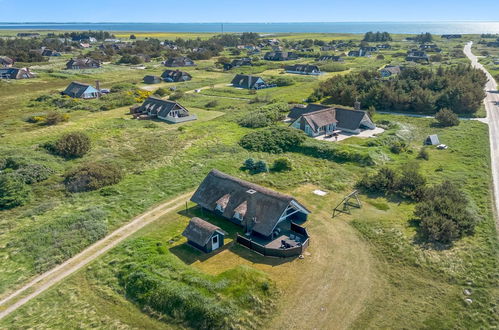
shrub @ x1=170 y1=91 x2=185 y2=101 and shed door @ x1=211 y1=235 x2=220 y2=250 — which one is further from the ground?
shrub @ x1=170 y1=91 x2=185 y2=101

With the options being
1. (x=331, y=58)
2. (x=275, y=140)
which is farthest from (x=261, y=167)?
(x=331, y=58)

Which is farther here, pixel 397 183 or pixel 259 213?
pixel 397 183

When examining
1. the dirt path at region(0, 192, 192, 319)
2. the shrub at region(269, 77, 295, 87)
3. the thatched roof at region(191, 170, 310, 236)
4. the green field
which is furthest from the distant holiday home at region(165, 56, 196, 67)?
the thatched roof at region(191, 170, 310, 236)

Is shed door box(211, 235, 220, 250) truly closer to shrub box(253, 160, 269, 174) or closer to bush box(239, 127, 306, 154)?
shrub box(253, 160, 269, 174)

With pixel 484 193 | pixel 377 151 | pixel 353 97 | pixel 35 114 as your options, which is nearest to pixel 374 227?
pixel 484 193

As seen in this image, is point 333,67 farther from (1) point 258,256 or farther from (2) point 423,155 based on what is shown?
(1) point 258,256

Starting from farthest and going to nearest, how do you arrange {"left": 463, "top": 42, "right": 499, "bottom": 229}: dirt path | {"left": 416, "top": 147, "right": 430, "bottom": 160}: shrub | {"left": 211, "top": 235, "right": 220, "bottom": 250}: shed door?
{"left": 416, "top": 147, "right": 430, "bottom": 160}: shrub → {"left": 463, "top": 42, "right": 499, "bottom": 229}: dirt path → {"left": 211, "top": 235, "right": 220, "bottom": 250}: shed door

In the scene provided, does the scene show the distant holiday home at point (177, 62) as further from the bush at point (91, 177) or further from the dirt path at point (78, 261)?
the dirt path at point (78, 261)
